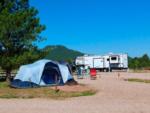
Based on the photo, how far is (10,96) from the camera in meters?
20.5

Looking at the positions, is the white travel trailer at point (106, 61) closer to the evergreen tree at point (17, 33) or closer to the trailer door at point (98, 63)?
the trailer door at point (98, 63)

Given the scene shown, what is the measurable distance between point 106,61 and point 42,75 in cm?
4062

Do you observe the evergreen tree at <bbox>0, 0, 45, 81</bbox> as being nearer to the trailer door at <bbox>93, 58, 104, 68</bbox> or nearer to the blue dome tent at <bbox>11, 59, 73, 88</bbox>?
the blue dome tent at <bbox>11, 59, 73, 88</bbox>

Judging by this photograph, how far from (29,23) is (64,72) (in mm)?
8901

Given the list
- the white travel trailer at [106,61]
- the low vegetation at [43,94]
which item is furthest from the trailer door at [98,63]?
the low vegetation at [43,94]

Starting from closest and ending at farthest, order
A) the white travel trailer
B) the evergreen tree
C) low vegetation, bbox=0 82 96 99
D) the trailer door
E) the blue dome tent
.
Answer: low vegetation, bbox=0 82 96 99 → the blue dome tent → the evergreen tree → the white travel trailer → the trailer door

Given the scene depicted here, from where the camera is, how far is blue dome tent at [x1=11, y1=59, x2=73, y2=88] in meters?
26.2

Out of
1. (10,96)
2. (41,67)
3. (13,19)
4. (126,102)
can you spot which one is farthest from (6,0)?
(126,102)

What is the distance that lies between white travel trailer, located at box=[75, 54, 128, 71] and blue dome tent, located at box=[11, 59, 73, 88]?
3894 cm

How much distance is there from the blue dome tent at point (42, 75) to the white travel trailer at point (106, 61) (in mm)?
38936

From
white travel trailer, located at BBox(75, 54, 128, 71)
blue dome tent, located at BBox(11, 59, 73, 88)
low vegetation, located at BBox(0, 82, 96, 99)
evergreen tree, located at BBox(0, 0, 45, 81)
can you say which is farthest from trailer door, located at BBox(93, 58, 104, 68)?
low vegetation, located at BBox(0, 82, 96, 99)

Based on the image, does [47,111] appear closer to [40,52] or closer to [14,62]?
[14,62]

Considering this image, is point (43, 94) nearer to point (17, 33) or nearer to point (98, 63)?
point (17, 33)

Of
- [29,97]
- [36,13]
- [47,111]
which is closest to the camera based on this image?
[47,111]
